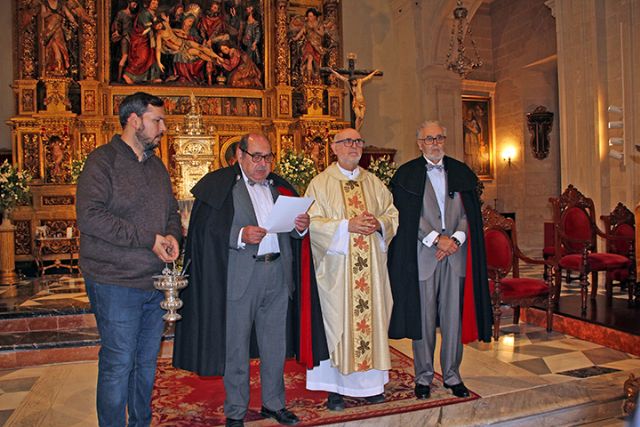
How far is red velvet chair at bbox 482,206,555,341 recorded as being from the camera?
17.9ft

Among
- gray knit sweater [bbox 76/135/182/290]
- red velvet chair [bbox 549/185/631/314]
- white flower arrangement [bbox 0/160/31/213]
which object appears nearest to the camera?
gray knit sweater [bbox 76/135/182/290]

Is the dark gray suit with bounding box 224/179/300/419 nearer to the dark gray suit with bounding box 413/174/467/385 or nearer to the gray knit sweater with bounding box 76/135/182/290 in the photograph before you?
the gray knit sweater with bounding box 76/135/182/290

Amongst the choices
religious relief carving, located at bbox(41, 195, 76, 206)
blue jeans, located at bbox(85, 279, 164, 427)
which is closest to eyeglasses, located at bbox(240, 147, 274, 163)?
blue jeans, located at bbox(85, 279, 164, 427)

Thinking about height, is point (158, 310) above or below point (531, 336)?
above

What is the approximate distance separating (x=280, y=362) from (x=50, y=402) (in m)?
1.87

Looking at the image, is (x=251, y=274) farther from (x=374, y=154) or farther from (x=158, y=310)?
(x=374, y=154)

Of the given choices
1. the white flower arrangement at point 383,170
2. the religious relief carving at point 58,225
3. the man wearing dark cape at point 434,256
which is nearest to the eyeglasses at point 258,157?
the man wearing dark cape at point 434,256

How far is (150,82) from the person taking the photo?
11305 millimetres

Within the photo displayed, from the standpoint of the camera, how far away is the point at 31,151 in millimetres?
10609

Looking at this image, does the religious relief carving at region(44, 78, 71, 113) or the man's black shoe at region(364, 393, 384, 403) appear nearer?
the man's black shoe at region(364, 393, 384, 403)

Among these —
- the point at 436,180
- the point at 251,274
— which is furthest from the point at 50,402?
Answer: the point at 436,180

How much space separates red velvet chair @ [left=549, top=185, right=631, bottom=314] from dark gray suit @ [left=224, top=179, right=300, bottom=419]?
12.8 feet

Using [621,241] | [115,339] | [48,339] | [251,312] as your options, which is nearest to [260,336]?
[251,312]

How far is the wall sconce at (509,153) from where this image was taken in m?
14.4
